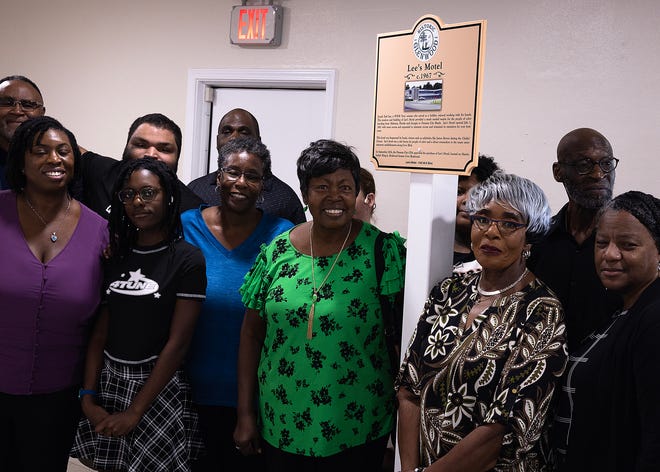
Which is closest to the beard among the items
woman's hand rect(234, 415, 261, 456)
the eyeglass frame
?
woman's hand rect(234, 415, 261, 456)

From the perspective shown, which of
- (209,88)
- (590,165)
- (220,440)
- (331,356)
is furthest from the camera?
(209,88)

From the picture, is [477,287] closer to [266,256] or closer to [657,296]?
[657,296]

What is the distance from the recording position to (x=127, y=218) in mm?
2111

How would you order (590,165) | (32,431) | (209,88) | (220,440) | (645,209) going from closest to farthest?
(645,209) < (32,431) < (220,440) < (590,165) < (209,88)

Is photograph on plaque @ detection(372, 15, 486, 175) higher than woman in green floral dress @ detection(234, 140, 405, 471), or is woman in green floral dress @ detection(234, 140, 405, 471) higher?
photograph on plaque @ detection(372, 15, 486, 175)

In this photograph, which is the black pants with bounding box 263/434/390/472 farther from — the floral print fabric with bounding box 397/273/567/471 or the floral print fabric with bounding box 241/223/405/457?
the floral print fabric with bounding box 397/273/567/471

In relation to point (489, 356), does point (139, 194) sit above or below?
above

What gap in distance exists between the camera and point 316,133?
4.30 m

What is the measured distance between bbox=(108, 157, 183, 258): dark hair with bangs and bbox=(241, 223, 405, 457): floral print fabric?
0.43m

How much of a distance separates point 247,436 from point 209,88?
3.06 m

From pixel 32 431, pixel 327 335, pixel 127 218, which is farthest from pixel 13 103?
pixel 327 335

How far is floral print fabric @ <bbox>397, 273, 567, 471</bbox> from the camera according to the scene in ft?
4.74

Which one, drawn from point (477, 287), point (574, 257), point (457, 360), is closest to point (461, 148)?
point (477, 287)

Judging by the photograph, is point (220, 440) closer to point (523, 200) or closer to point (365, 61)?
point (523, 200)
